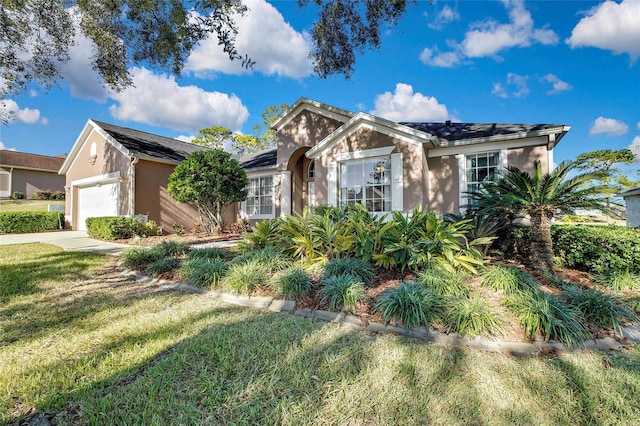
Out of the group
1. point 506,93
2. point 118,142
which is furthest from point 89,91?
point 506,93

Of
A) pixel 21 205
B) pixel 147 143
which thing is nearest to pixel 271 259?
pixel 147 143

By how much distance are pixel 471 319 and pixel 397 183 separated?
6050mm

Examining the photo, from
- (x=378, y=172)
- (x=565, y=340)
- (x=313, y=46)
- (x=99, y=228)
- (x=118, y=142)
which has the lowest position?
(x=565, y=340)

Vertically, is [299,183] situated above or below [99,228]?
above

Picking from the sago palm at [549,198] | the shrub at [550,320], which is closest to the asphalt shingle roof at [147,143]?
the sago palm at [549,198]

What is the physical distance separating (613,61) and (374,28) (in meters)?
10.8

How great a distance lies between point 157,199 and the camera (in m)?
14.0

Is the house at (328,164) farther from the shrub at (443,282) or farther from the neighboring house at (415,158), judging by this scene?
the shrub at (443,282)

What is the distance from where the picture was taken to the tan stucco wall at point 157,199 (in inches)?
529

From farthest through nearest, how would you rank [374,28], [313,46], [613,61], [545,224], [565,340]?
[613,61]
[313,46]
[374,28]
[545,224]
[565,340]

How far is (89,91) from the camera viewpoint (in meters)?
12.8

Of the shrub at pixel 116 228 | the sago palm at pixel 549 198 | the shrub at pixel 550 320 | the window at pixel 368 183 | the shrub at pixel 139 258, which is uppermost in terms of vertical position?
the window at pixel 368 183

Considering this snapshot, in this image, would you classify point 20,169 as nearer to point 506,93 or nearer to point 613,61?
point 506,93

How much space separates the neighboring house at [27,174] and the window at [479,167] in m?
35.5
